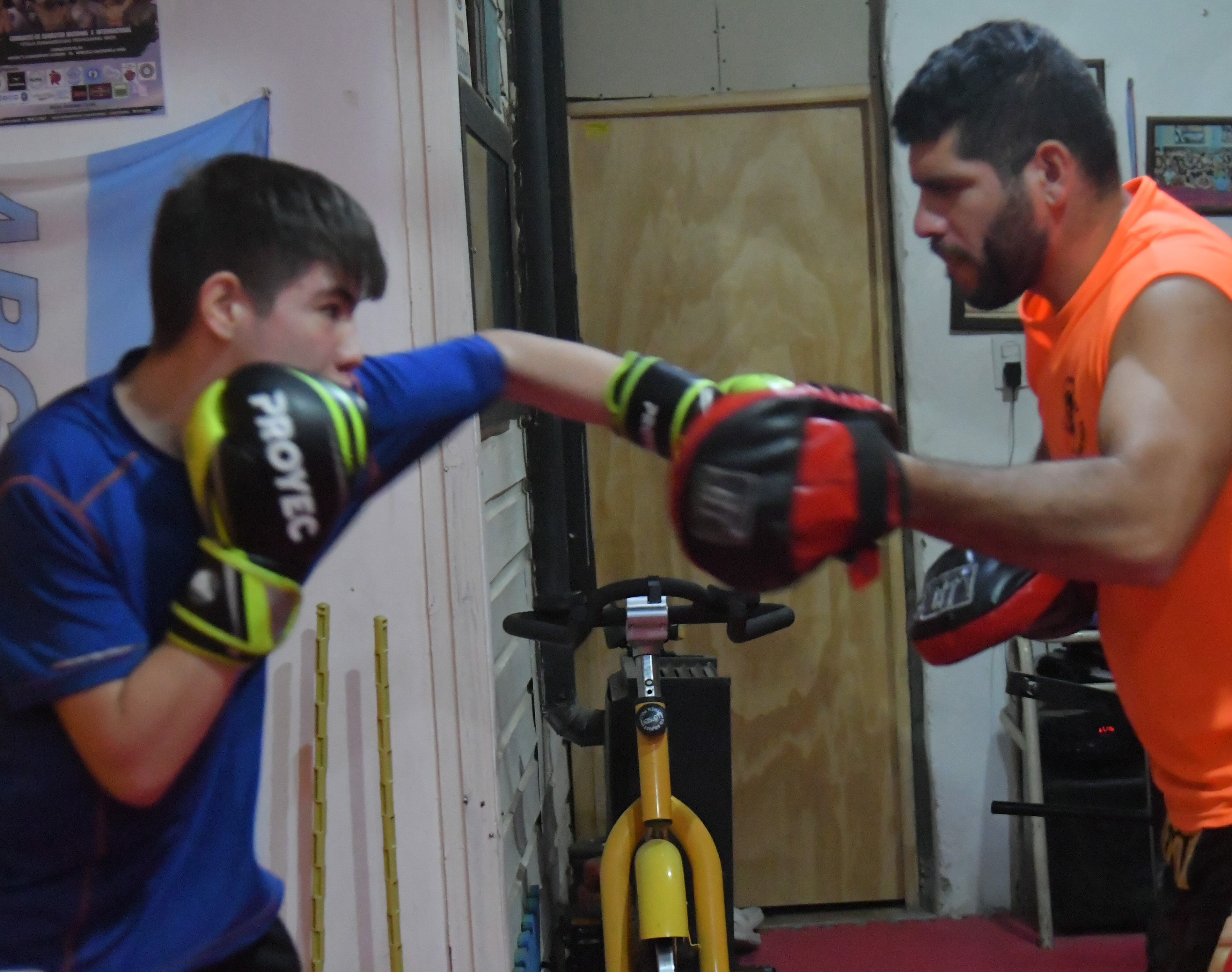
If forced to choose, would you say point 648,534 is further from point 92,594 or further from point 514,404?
point 92,594

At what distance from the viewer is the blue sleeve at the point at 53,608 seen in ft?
3.01

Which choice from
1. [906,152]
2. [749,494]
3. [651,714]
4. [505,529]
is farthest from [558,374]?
[906,152]

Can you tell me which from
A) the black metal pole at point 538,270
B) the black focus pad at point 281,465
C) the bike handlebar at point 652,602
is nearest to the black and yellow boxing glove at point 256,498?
the black focus pad at point 281,465

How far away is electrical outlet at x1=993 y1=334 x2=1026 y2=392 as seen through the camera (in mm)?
2891

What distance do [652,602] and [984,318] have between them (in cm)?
147

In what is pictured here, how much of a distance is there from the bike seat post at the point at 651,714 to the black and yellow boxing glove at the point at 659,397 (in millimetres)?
775

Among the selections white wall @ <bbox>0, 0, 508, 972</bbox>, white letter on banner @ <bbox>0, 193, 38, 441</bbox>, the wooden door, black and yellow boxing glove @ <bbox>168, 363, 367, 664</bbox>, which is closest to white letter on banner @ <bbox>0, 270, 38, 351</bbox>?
white letter on banner @ <bbox>0, 193, 38, 441</bbox>

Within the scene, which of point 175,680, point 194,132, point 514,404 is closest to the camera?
point 175,680

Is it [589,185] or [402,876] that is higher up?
[589,185]

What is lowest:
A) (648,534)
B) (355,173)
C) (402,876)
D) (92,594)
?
(402,876)

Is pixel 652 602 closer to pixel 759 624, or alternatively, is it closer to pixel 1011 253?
pixel 759 624

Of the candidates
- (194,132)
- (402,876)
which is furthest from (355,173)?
(402,876)

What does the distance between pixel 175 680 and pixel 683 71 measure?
8.22ft

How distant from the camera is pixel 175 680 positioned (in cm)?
89
